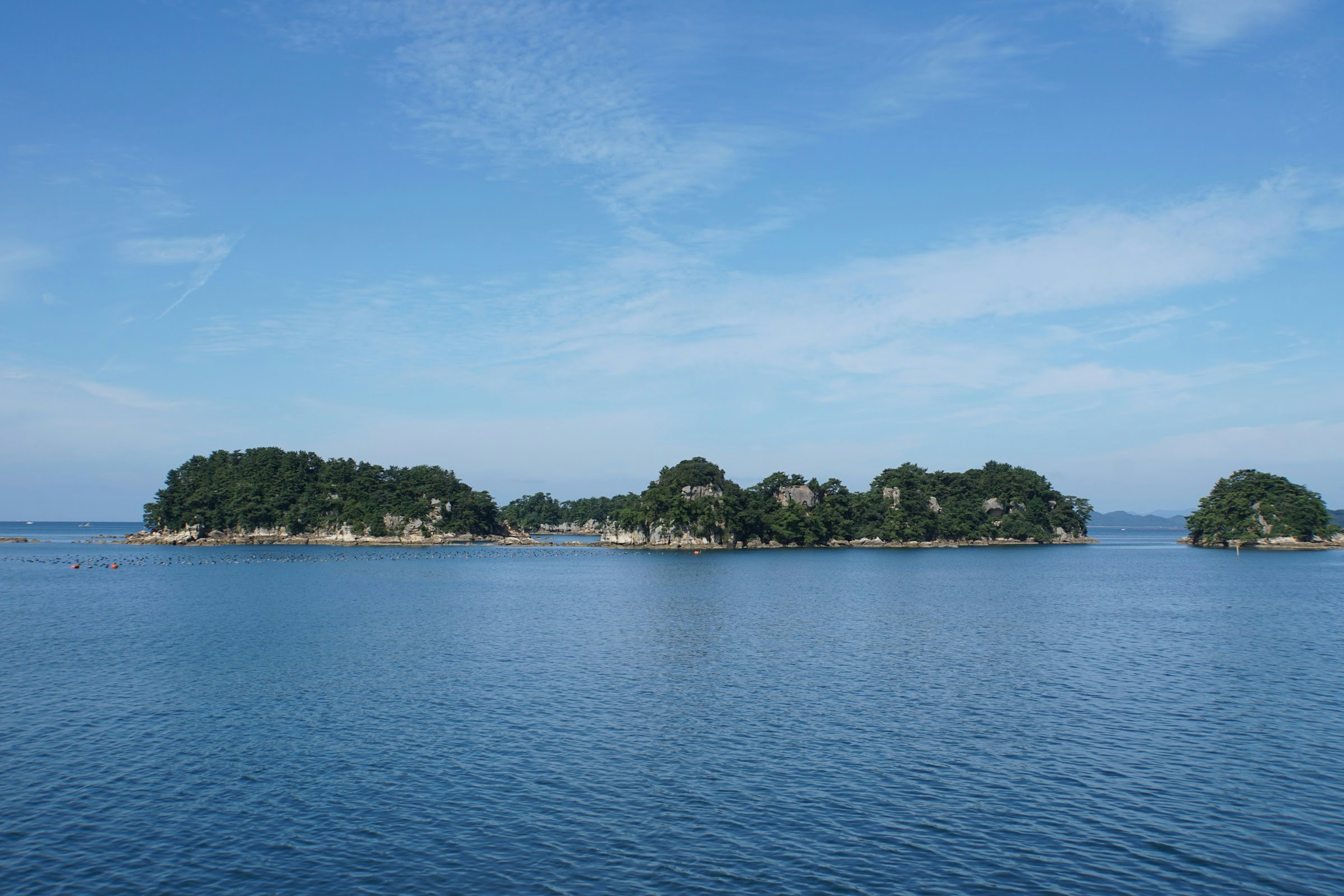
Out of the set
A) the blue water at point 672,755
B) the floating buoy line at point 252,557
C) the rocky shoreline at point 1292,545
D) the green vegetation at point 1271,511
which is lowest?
the blue water at point 672,755

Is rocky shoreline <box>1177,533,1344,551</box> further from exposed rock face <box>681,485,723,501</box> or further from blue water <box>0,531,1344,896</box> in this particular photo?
blue water <box>0,531,1344,896</box>

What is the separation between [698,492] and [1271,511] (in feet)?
415

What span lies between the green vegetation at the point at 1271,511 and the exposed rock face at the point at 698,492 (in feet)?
371

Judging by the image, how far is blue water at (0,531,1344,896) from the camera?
66.8 feet

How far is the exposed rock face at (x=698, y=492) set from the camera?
7761 inches

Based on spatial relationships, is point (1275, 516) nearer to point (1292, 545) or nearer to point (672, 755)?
point (1292, 545)

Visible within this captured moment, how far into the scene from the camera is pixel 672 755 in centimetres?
2952

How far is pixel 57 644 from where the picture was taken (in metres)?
53.0

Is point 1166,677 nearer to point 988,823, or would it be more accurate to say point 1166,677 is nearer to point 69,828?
point 988,823

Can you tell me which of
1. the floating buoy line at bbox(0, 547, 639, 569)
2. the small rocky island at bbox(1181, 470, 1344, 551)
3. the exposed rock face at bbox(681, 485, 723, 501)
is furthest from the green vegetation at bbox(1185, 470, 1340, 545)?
the floating buoy line at bbox(0, 547, 639, 569)

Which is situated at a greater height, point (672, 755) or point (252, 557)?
point (252, 557)

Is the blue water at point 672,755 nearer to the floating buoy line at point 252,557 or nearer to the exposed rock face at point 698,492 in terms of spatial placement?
the floating buoy line at point 252,557

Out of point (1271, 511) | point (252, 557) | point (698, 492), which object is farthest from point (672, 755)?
point (1271, 511)

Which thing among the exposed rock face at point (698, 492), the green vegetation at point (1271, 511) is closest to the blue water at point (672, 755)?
the exposed rock face at point (698, 492)
